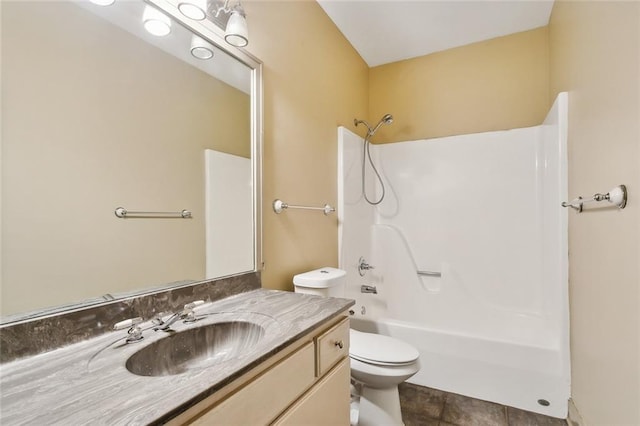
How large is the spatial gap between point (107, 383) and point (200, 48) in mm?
1171

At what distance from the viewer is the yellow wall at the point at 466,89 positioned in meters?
2.31

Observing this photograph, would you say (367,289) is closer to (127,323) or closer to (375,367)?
(375,367)

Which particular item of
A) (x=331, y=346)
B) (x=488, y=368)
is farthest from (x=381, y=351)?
(x=488, y=368)

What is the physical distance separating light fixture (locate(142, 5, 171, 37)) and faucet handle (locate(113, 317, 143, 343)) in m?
0.95

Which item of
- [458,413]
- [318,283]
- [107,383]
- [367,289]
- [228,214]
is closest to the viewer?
[107,383]

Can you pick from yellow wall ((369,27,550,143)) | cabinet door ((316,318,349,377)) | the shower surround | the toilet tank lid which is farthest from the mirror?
yellow wall ((369,27,550,143))

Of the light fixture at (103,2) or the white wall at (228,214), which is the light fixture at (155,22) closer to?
the light fixture at (103,2)

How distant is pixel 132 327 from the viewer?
33.1 inches

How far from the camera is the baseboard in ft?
4.96

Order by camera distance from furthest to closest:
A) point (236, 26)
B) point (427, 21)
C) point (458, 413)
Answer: point (427, 21) < point (458, 413) < point (236, 26)

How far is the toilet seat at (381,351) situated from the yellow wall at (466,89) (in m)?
1.81

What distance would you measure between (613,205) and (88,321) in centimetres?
176

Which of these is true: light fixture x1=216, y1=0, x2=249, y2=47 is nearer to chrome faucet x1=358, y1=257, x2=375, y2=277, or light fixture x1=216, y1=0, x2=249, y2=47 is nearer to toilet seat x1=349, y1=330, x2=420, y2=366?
toilet seat x1=349, y1=330, x2=420, y2=366

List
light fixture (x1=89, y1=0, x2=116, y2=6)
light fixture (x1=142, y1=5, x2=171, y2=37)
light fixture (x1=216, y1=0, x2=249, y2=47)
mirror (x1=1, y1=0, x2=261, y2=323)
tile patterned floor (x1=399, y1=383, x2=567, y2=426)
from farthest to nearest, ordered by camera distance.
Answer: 1. tile patterned floor (x1=399, y1=383, x2=567, y2=426)
2. light fixture (x1=216, y1=0, x2=249, y2=47)
3. light fixture (x1=142, y1=5, x2=171, y2=37)
4. light fixture (x1=89, y1=0, x2=116, y2=6)
5. mirror (x1=1, y1=0, x2=261, y2=323)
